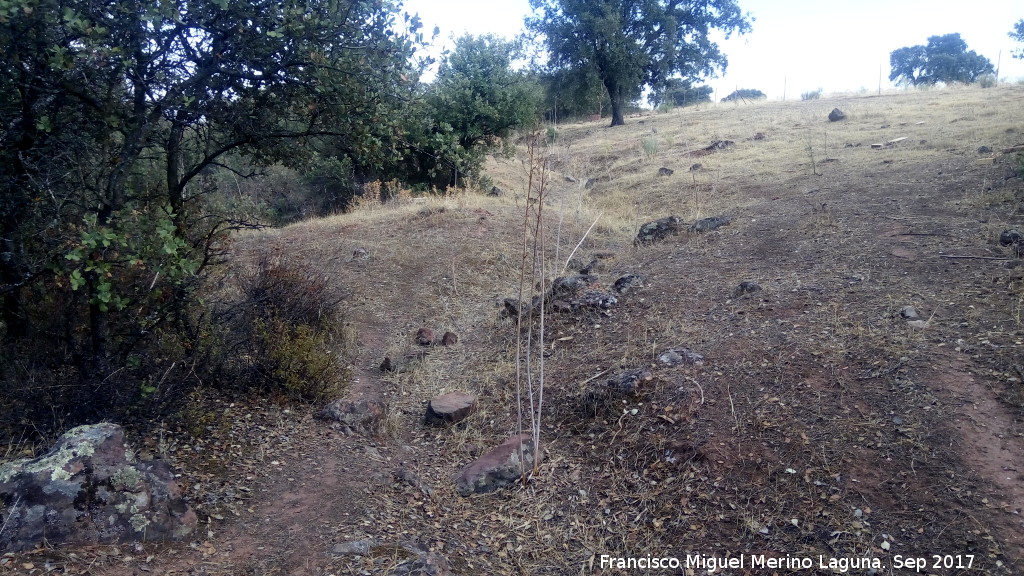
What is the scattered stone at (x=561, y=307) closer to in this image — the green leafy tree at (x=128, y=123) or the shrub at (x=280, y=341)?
the shrub at (x=280, y=341)

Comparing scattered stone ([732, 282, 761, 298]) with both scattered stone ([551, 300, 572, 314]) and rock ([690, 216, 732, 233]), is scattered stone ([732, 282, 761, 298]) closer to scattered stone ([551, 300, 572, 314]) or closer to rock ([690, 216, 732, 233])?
scattered stone ([551, 300, 572, 314])

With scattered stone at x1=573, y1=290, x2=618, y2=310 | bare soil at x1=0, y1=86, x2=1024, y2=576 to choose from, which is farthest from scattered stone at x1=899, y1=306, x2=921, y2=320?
scattered stone at x1=573, y1=290, x2=618, y2=310

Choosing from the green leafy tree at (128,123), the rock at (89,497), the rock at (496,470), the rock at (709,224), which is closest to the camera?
the rock at (89,497)

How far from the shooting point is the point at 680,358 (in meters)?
4.91

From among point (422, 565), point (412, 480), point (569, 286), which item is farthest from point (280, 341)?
point (569, 286)

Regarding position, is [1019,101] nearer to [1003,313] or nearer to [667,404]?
[1003,313]

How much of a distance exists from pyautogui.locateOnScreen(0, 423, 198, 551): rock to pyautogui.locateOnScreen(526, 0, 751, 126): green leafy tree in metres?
23.0

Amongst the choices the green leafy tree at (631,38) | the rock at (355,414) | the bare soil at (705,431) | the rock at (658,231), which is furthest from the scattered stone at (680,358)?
the green leafy tree at (631,38)

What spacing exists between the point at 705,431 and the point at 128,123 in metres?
3.94

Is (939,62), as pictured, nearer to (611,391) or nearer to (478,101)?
(478,101)

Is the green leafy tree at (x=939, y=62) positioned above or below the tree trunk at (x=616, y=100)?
above

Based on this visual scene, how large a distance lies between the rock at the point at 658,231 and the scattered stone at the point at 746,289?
285 cm

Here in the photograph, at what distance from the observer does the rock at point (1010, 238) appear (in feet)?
19.1

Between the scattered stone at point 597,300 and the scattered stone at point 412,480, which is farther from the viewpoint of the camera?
the scattered stone at point 597,300
